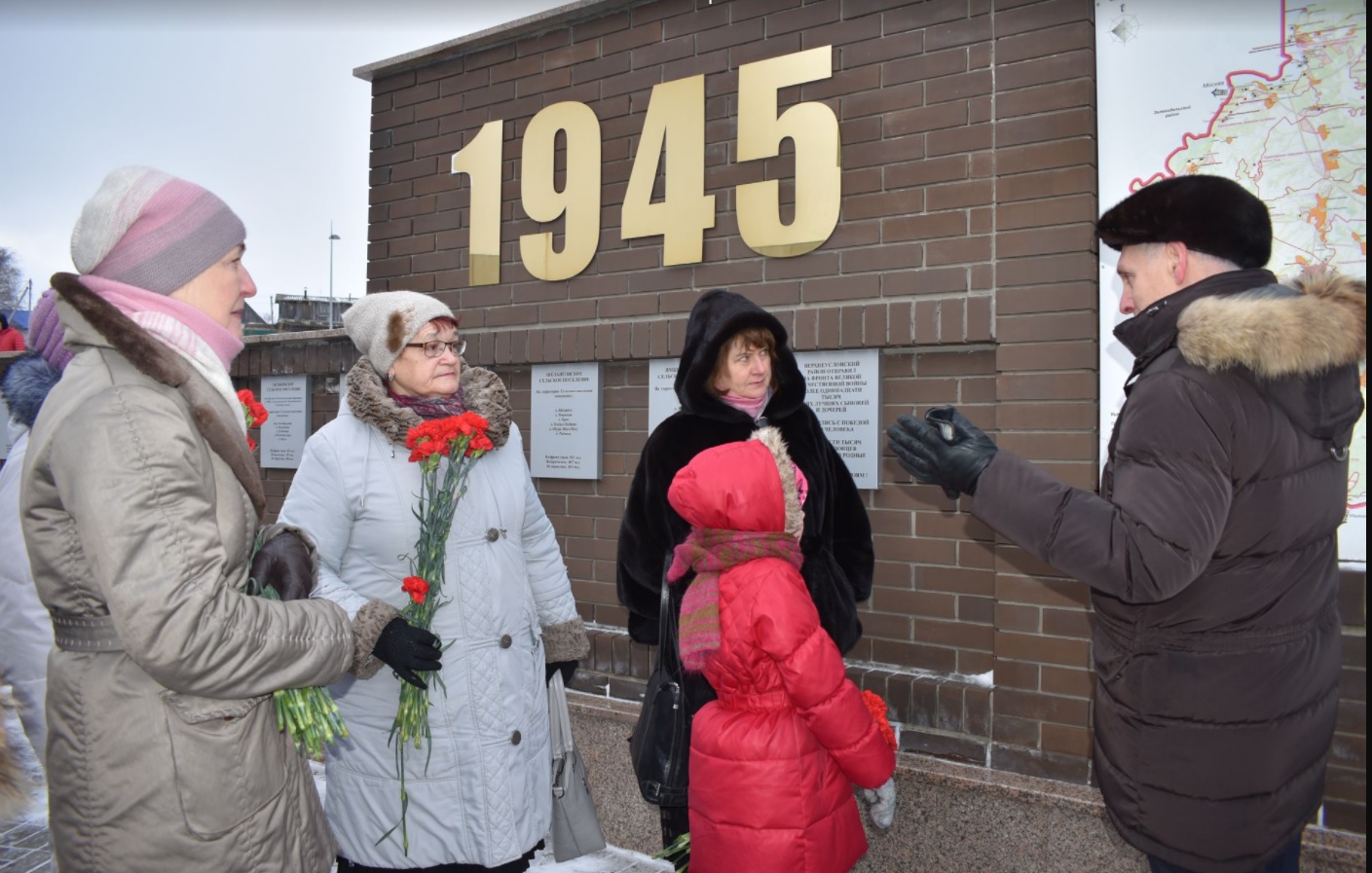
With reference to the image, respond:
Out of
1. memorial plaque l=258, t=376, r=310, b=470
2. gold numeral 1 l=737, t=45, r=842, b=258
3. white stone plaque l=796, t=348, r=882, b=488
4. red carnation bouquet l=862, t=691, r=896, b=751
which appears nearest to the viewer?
red carnation bouquet l=862, t=691, r=896, b=751

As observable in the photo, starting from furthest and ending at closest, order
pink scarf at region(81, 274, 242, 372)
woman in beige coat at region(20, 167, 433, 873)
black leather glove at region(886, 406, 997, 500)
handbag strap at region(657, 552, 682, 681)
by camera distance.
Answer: handbag strap at region(657, 552, 682, 681) < black leather glove at region(886, 406, 997, 500) < pink scarf at region(81, 274, 242, 372) < woman in beige coat at region(20, 167, 433, 873)

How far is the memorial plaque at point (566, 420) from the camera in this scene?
4.68 meters

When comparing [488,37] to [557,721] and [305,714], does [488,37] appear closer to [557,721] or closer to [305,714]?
[557,721]

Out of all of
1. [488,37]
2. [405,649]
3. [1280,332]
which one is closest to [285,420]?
[488,37]

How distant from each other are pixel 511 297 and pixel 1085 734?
3.30m

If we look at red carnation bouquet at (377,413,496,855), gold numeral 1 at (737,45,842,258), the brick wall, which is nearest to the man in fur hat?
red carnation bouquet at (377,413,496,855)

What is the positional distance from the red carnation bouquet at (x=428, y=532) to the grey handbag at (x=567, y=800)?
0.46 meters

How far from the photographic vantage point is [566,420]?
4.76 metres

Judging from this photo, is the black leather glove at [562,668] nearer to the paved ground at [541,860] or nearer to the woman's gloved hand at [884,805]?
the woman's gloved hand at [884,805]

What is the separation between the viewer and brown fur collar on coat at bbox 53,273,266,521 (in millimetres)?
1639

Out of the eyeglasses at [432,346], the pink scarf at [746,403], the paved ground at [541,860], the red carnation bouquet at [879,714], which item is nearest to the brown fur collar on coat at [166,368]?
the eyeglasses at [432,346]

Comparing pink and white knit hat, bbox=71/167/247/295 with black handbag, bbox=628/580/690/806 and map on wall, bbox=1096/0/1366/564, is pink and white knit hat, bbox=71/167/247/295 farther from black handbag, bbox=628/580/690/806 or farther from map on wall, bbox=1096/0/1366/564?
map on wall, bbox=1096/0/1366/564

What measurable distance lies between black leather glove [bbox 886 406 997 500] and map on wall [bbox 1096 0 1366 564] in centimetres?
157

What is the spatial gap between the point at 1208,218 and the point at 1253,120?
1.48 meters
